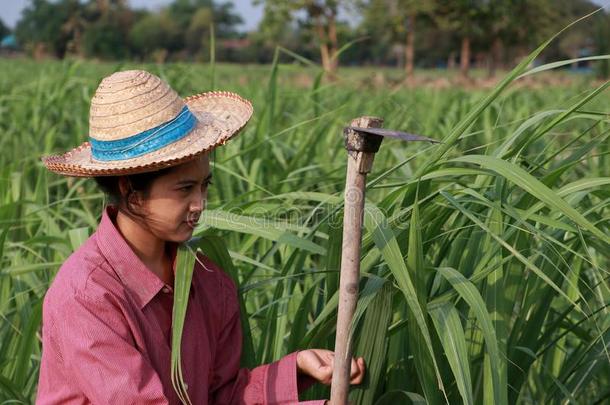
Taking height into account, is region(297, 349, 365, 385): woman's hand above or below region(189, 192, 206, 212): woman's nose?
below

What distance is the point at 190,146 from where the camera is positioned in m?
1.19

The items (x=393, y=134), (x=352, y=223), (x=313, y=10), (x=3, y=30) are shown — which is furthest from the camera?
(x=3, y=30)

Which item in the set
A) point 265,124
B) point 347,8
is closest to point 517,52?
point 347,8

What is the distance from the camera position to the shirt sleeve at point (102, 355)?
3.64 feet

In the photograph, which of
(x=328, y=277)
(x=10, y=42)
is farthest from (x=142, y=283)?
(x=10, y=42)

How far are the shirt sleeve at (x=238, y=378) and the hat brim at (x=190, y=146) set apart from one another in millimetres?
239

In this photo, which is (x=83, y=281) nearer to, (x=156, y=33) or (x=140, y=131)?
(x=140, y=131)

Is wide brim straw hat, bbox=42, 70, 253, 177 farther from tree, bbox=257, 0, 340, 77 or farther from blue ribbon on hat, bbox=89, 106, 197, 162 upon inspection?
tree, bbox=257, 0, 340, 77

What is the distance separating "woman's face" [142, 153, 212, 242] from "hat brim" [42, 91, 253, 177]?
1.2 inches

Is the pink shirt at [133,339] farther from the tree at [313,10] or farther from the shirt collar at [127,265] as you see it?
the tree at [313,10]

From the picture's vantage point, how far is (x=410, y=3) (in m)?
25.3

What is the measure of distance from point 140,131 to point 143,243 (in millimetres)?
161

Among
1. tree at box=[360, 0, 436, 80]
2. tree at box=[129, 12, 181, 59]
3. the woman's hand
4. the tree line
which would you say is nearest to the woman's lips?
the woman's hand

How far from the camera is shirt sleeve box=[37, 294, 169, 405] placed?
1.11 meters
